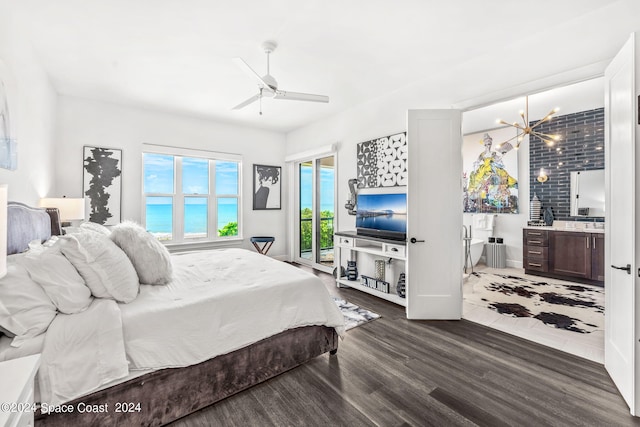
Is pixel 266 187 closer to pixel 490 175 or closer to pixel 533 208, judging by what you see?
pixel 490 175

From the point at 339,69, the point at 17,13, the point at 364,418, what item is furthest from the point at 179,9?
the point at 364,418

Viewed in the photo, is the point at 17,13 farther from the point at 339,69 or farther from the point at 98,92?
the point at 339,69

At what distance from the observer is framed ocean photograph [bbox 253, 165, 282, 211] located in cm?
574

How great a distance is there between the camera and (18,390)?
844 millimetres

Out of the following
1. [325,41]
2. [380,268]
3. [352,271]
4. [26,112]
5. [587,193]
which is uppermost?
[325,41]

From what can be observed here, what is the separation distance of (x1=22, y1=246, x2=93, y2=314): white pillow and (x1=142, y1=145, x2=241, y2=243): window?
Result: 3366mm

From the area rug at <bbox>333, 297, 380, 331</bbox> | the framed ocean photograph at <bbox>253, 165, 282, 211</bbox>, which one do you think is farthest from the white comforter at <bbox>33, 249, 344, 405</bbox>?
the framed ocean photograph at <bbox>253, 165, 282, 211</bbox>

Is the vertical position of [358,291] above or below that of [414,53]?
below

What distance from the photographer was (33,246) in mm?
1687

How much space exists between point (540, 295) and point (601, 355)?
1719 mm

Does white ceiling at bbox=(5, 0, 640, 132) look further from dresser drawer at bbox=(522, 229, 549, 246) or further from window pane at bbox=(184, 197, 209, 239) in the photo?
dresser drawer at bbox=(522, 229, 549, 246)

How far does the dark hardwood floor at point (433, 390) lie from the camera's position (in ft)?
5.48

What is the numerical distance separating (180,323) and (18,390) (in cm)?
82

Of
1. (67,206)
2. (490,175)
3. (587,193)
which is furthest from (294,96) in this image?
(587,193)
